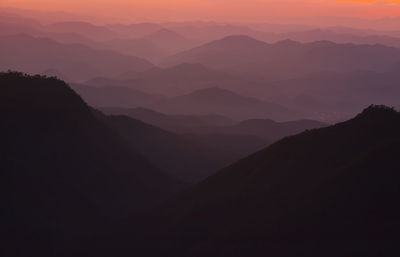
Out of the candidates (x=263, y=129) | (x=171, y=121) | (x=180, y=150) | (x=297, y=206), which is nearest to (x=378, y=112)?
(x=297, y=206)

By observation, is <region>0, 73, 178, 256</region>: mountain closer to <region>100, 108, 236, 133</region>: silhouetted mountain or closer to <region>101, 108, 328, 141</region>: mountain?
<region>100, 108, 236, 133</region>: silhouetted mountain

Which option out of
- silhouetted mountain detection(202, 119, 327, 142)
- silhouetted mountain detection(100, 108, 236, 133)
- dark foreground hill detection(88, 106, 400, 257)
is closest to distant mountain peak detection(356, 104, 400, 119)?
dark foreground hill detection(88, 106, 400, 257)

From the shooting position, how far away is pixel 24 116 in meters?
56.2

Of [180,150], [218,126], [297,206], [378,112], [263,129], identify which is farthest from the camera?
[263,129]

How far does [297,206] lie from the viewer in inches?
1467

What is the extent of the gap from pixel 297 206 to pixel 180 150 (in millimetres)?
48899

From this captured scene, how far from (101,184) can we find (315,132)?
24648 millimetres

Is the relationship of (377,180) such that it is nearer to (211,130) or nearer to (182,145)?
(182,145)

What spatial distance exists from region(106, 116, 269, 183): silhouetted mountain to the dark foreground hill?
78.5ft

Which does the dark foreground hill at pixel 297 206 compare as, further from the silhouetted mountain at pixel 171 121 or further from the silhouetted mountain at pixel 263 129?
the silhouetted mountain at pixel 263 129

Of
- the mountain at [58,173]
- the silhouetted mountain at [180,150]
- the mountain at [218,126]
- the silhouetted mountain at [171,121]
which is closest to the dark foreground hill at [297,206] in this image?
the mountain at [58,173]

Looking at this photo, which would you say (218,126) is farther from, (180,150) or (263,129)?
(180,150)

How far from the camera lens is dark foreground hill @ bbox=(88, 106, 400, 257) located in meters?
32.9

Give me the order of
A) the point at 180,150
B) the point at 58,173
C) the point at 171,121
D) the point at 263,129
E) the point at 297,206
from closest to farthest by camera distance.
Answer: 1. the point at 297,206
2. the point at 58,173
3. the point at 180,150
4. the point at 171,121
5. the point at 263,129
